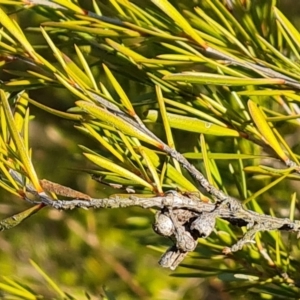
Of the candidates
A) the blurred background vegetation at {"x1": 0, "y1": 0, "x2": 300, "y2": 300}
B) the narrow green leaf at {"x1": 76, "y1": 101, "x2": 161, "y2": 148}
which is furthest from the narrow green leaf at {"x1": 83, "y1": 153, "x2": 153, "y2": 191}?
the blurred background vegetation at {"x1": 0, "y1": 0, "x2": 300, "y2": 300}

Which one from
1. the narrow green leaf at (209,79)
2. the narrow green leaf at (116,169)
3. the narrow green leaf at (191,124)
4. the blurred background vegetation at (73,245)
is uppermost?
the narrow green leaf at (209,79)

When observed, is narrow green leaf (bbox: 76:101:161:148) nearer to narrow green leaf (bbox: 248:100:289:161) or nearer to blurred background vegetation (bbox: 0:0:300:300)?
narrow green leaf (bbox: 248:100:289:161)

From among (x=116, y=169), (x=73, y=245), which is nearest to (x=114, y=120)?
(x=116, y=169)

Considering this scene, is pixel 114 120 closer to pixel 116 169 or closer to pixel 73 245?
pixel 116 169

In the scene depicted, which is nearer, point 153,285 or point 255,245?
point 255,245

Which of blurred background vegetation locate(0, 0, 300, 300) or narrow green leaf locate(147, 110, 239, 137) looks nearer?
narrow green leaf locate(147, 110, 239, 137)

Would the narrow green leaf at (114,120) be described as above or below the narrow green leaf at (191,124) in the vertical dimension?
above

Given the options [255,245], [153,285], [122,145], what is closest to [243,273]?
[255,245]

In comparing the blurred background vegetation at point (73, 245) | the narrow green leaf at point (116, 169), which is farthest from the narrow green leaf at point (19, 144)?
the blurred background vegetation at point (73, 245)

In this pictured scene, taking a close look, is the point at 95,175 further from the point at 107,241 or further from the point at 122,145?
the point at 107,241

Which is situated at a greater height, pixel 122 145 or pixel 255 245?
pixel 122 145

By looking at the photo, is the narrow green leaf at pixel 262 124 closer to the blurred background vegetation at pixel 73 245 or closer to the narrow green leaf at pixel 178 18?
the narrow green leaf at pixel 178 18
